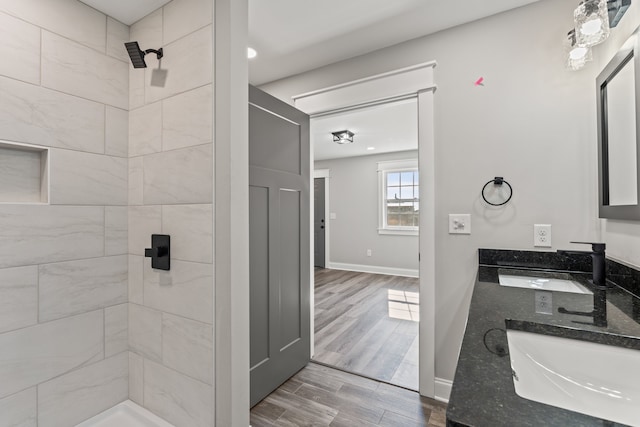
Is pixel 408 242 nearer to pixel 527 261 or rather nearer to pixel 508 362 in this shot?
pixel 527 261

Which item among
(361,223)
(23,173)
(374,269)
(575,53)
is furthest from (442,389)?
(361,223)

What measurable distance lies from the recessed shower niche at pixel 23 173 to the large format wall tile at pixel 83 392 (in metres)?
0.82

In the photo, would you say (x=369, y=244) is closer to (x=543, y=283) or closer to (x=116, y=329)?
(x=543, y=283)

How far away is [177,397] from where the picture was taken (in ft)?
4.47

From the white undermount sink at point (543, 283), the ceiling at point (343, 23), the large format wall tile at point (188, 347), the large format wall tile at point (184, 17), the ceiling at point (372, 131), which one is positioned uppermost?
the ceiling at point (372, 131)

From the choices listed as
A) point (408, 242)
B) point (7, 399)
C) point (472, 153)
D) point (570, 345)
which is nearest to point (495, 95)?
point (472, 153)

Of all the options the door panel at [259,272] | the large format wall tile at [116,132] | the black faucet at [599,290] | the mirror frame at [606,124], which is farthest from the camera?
the door panel at [259,272]

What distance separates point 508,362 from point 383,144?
15.9ft

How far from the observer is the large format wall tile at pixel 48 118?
3.82 ft

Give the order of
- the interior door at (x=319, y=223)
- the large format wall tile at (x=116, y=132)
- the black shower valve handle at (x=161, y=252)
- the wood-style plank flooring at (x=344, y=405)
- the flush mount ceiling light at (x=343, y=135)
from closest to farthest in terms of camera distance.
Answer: the black shower valve handle at (x=161, y=252)
the large format wall tile at (x=116, y=132)
the wood-style plank flooring at (x=344, y=405)
the flush mount ceiling light at (x=343, y=135)
the interior door at (x=319, y=223)

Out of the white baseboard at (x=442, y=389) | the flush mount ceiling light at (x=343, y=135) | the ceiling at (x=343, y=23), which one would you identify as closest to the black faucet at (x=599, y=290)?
the white baseboard at (x=442, y=389)

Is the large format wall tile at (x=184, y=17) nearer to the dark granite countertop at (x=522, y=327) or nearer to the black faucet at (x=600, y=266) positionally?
the dark granite countertop at (x=522, y=327)

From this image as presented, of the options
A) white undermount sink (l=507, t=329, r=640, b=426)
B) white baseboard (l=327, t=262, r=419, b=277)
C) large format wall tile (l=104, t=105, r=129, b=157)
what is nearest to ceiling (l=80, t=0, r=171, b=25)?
large format wall tile (l=104, t=105, r=129, b=157)

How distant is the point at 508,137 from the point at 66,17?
2.36 meters
